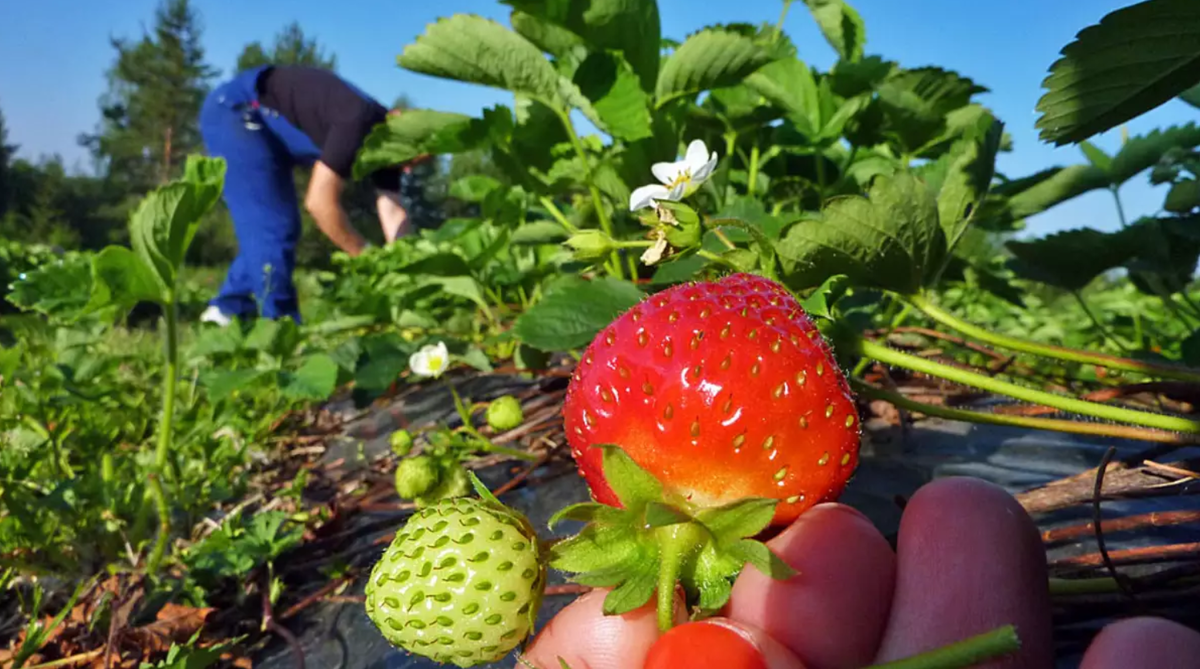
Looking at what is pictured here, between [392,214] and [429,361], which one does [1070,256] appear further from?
[392,214]

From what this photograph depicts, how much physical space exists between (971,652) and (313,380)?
1.48 metres

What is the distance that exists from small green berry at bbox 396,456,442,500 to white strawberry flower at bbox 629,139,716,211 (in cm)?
51

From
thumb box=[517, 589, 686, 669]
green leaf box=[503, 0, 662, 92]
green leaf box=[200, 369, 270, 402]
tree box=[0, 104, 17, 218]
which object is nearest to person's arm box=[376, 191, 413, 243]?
green leaf box=[200, 369, 270, 402]

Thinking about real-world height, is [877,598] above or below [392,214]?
below

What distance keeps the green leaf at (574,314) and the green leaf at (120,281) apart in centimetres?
66

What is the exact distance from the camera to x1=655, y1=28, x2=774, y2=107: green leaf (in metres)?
1.25

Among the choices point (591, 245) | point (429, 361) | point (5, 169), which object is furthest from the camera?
point (5, 169)

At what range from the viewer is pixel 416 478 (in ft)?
3.82

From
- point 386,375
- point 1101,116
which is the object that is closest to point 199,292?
point 386,375

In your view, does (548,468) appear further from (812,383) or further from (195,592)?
(812,383)

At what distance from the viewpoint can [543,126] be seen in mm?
1453

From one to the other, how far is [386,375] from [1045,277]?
1.36 metres

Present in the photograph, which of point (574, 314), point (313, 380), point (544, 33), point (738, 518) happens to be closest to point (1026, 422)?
point (738, 518)

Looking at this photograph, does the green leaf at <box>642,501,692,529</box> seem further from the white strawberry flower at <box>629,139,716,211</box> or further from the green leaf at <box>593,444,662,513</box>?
the white strawberry flower at <box>629,139,716,211</box>
